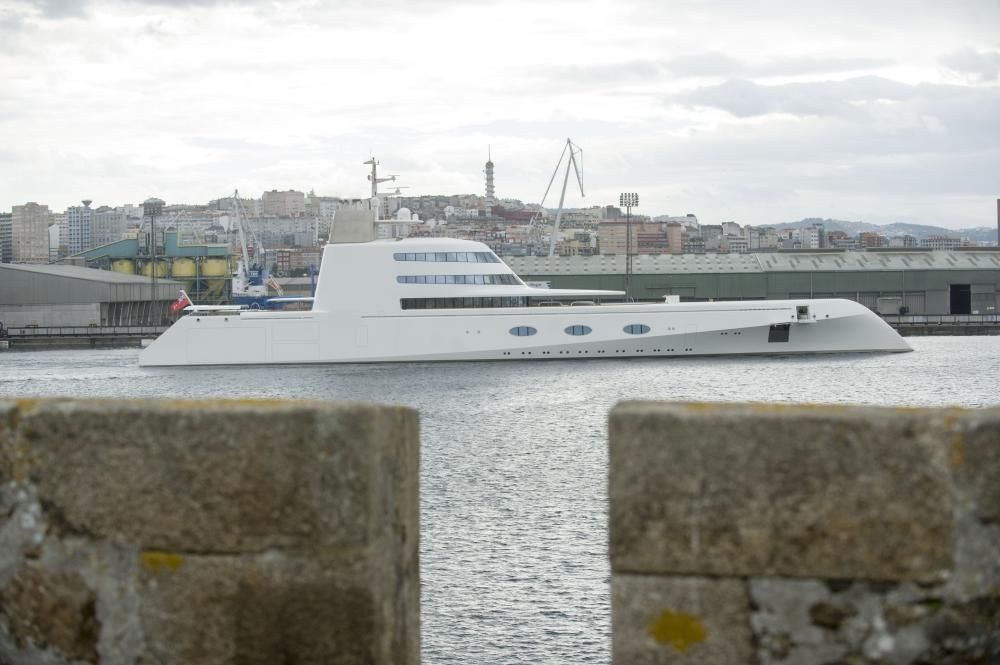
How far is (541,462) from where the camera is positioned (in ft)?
58.4

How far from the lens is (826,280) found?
240ft

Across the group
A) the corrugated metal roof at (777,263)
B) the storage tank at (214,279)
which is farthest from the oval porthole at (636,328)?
the storage tank at (214,279)

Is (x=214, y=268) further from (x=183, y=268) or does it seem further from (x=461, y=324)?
(x=461, y=324)

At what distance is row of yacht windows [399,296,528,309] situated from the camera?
45219mm

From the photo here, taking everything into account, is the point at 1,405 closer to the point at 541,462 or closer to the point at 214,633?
the point at 214,633

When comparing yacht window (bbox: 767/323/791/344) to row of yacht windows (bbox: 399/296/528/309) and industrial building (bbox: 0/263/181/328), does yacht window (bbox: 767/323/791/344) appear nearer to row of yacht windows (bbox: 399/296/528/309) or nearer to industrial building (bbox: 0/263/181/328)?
row of yacht windows (bbox: 399/296/528/309)

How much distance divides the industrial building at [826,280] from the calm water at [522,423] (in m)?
14.4

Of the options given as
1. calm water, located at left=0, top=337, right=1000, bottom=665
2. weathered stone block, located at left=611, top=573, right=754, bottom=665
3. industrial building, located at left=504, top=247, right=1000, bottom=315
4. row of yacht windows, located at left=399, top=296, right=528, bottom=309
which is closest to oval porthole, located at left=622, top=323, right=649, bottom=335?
calm water, located at left=0, top=337, right=1000, bottom=665

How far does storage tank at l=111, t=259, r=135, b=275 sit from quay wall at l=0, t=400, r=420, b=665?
96013 mm

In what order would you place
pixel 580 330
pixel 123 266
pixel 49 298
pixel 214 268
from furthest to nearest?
pixel 123 266 → pixel 214 268 → pixel 49 298 → pixel 580 330

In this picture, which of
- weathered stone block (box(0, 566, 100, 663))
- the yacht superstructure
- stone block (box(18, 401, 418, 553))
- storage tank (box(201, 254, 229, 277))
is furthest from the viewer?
storage tank (box(201, 254, 229, 277))

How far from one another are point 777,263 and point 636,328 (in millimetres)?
32940

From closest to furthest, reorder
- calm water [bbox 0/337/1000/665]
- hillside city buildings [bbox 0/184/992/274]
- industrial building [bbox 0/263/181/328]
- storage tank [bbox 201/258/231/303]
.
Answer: calm water [bbox 0/337/1000/665]
industrial building [bbox 0/263/181/328]
storage tank [bbox 201/258/231/303]
hillside city buildings [bbox 0/184/992/274]

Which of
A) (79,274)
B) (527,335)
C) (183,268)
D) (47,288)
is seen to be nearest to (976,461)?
(527,335)
